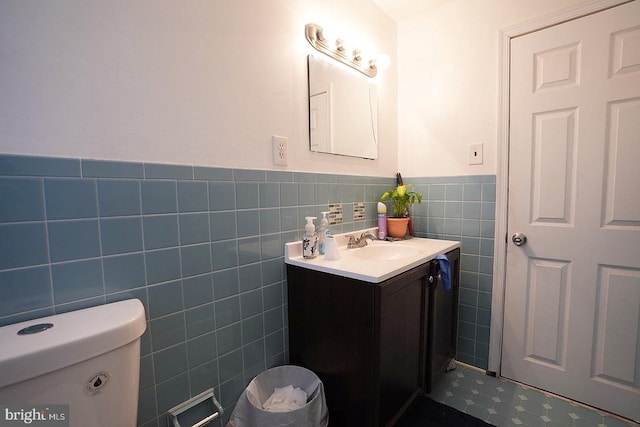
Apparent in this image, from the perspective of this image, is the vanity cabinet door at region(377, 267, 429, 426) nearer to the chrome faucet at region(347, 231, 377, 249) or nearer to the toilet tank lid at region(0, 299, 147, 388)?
the chrome faucet at region(347, 231, 377, 249)

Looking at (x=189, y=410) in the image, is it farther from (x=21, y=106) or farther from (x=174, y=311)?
(x=21, y=106)

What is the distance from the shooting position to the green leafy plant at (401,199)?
179cm

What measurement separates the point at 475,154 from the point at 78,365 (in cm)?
196

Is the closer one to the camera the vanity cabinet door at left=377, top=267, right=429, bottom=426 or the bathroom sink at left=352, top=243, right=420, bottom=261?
the vanity cabinet door at left=377, top=267, right=429, bottom=426

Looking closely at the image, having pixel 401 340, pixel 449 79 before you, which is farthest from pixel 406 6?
pixel 401 340

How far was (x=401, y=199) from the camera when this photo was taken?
5.88 ft

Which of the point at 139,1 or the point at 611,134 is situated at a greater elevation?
the point at 139,1

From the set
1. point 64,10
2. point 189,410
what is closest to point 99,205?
point 64,10

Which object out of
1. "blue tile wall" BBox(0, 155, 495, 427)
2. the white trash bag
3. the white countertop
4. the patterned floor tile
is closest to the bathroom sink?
the white countertop

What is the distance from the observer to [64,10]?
2.44 feet

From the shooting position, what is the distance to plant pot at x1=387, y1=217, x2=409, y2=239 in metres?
1.78

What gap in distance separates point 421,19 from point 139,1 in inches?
66.4

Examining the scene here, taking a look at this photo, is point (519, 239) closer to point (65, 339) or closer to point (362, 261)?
point (362, 261)

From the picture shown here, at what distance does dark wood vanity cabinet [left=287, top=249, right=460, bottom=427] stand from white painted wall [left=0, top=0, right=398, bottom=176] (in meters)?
0.62
